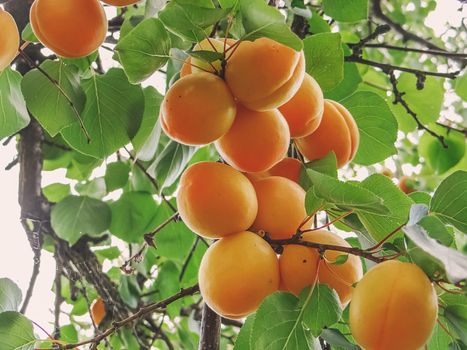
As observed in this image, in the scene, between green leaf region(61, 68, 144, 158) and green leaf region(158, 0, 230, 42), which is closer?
green leaf region(158, 0, 230, 42)

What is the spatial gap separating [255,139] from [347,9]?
0.49 m

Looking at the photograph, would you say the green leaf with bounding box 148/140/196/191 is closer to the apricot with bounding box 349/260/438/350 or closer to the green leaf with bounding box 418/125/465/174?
the apricot with bounding box 349/260/438/350

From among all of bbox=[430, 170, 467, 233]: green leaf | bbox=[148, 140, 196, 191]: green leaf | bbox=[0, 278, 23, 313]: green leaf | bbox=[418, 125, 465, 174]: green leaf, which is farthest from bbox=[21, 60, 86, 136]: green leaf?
bbox=[418, 125, 465, 174]: green leaf

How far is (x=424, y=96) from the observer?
1.23 metres

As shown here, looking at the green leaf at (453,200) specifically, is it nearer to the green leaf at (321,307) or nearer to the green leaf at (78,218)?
the green leaf at (321,307)

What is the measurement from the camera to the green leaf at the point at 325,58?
2.21ft

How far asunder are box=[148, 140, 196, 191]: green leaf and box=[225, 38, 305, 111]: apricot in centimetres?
22

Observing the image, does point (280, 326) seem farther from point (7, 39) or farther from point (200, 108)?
point (7, 39)

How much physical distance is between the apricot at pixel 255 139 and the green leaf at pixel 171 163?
177mm

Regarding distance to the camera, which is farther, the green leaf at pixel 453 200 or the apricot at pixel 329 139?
the apricot at pixel 329 139

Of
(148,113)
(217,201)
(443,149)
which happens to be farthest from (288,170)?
(443,149)

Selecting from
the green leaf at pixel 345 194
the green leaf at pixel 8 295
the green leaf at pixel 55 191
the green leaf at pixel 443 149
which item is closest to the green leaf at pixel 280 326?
the green leaf at pixel 345 194

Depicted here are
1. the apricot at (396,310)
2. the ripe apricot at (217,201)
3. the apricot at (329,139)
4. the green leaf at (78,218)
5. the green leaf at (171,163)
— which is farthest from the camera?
the green leaf at (78,218)

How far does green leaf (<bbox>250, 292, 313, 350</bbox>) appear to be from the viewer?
519mm
